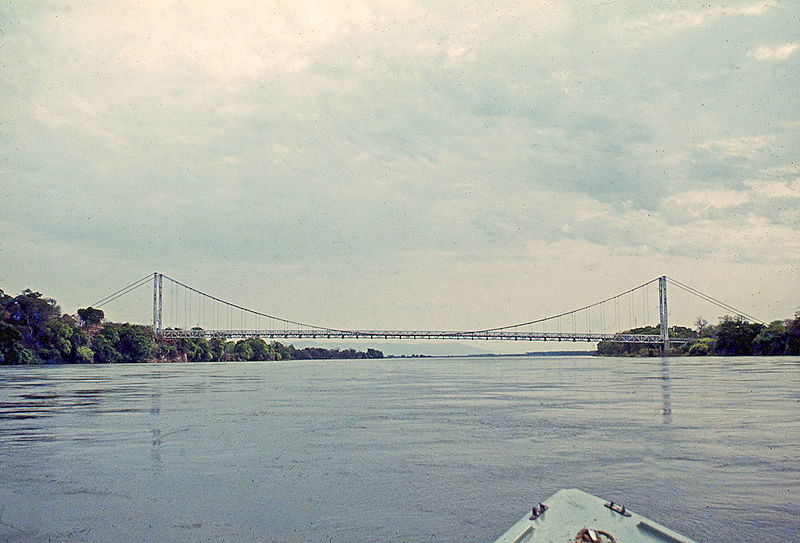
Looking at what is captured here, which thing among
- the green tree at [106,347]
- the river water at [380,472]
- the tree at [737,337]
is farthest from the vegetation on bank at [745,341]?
the green tree at [106,347]

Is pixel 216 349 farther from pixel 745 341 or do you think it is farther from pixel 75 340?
pixel 745 341

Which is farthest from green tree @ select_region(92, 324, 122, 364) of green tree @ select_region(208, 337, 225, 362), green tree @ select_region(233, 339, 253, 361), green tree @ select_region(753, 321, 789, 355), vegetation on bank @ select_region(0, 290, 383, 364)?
green tree @ select_region(753, 321, 789, 355)

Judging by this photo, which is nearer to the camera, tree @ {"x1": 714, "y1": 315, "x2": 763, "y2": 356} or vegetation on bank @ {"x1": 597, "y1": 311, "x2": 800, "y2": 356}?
vegetation on bank @ {"x1": 597, "y1": 311, "x2": 800, "y2": 356}

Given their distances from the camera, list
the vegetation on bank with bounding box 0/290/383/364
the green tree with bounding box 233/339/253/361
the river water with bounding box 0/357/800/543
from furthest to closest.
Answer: the green tree with bounding box 233/339/253/361
the vegetation on bank with bounding box 0/290/383/364
the river water with bounding box 0/357/800/543

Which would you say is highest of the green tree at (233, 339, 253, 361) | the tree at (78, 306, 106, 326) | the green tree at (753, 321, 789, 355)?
the tree at (78, 306, 106, 326)

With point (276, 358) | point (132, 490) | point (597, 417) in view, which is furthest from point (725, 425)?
point (276, 358)

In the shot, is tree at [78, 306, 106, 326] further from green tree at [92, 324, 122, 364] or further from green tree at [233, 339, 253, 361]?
green tree at [233, 339, 253, 361]

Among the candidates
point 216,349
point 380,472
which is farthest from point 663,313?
point 380,472

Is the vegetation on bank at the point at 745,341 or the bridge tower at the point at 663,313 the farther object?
the bridge tower at the point at 663,313

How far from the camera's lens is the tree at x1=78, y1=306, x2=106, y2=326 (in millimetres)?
98938

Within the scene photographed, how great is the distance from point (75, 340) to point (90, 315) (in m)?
16.4

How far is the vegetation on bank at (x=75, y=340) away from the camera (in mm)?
75438

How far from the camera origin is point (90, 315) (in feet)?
326

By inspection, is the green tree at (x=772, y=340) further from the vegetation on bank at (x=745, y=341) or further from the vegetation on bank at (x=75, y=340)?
the vegetation on bank at (x=75, y=340)
